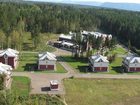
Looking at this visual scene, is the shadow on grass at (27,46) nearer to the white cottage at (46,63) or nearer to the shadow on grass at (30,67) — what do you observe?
the shadow on grass at (30,67)

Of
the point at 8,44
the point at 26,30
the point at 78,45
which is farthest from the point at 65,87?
the point at 26,30

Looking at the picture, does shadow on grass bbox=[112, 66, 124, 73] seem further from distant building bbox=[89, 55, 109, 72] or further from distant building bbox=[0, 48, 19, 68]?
distant building bbox=[0, 48, 19, 68]

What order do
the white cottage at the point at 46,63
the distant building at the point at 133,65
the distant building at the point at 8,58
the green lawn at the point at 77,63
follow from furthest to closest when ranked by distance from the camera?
the green lawn at the point at 77,63
the distant building at the point at 133,65
the white cottage at the point at 46,63
the distant building at the point at 8,58

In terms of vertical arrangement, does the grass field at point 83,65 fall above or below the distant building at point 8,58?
below

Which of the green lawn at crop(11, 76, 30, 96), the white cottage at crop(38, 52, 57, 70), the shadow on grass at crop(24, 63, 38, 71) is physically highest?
the white cottage at crop(38, 52, 57, 70)

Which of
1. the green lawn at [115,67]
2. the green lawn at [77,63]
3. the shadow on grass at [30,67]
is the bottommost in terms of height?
the green lawn at [115,67]

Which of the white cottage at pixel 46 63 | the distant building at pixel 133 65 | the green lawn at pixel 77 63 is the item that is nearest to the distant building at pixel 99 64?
the green lawn at pixel 77 63

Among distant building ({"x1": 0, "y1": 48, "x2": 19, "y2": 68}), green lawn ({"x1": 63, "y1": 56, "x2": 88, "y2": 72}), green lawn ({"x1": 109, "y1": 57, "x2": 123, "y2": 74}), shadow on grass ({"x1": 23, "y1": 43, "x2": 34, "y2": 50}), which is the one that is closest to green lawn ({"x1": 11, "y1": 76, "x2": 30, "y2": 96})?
distant building ({"x1": 0, "y1": 48, "x2": 19, "y2": 68})
